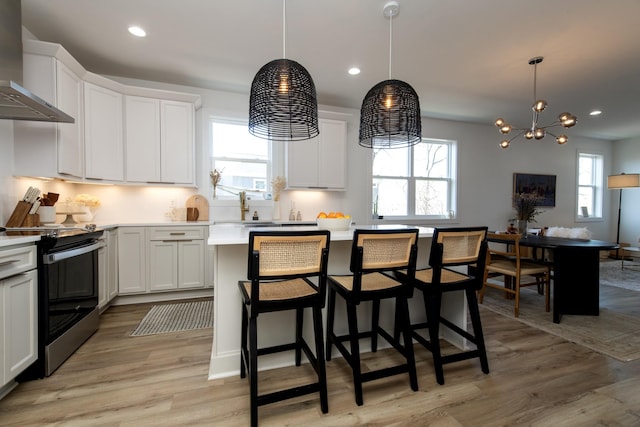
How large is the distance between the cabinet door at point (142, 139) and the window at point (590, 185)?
30.2ft

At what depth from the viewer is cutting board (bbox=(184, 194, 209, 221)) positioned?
13.2 feet

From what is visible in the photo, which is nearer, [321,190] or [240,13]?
[240,13]

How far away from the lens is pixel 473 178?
584 centimetres

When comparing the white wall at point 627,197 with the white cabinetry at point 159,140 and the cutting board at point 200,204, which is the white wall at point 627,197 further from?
the white cabinetry at point 159,140

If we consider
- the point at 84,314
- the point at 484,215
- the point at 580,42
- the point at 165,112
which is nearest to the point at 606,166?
the point at 484,215

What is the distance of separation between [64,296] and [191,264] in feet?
4.71

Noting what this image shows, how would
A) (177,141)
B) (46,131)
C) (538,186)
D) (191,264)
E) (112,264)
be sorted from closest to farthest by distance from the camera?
(46,131) → (112,264) → (191,264) → (177,141) → (538,186)

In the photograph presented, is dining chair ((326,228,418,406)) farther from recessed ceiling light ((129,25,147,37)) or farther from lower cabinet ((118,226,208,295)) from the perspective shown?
recessed ceiling light ((129,25,147,37))

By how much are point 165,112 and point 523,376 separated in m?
4.50

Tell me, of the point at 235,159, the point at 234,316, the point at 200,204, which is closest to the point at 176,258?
the point at 200,204

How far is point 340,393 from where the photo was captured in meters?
1.78

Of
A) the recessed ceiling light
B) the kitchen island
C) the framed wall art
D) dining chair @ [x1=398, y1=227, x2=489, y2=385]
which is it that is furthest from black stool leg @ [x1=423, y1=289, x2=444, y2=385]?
the framed wall art

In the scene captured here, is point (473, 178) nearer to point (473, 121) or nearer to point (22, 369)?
point (473, 121)

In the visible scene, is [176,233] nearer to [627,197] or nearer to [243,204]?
[243,204]
